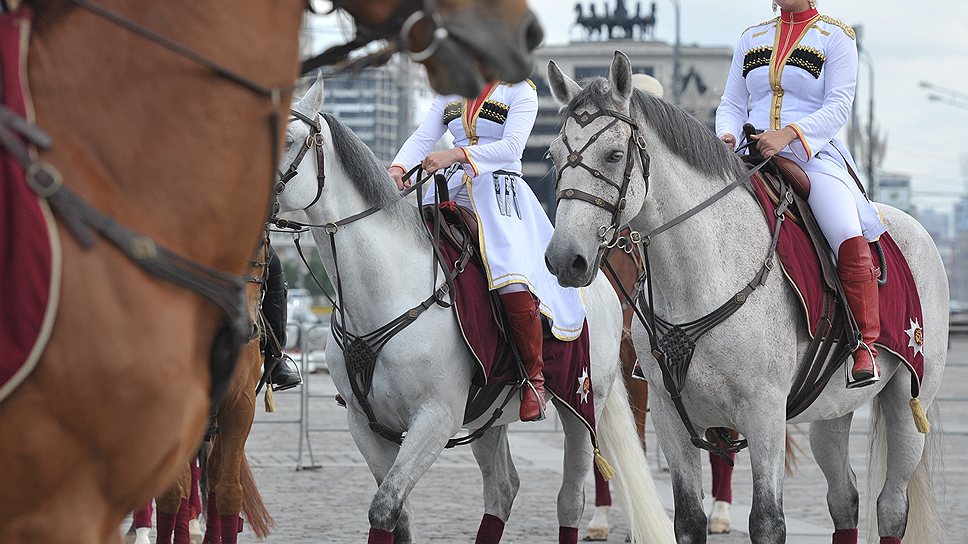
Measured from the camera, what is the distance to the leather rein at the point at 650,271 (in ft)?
19.6

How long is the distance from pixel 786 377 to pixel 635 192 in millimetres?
1180

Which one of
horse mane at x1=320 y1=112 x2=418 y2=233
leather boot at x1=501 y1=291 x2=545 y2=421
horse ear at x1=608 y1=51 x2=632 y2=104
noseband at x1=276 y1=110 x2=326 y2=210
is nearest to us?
horse ear at x1=608 y1=51 x2=632 y2=104

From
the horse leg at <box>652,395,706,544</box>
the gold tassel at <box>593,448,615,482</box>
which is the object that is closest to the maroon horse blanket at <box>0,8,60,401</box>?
the horse leg at <box>652,395,706,544</box>

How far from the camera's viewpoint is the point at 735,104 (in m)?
7.41

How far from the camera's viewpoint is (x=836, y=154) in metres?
7.02

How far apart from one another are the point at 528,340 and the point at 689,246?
1160 millimetres

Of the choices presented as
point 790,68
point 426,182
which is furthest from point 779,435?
point 426,182

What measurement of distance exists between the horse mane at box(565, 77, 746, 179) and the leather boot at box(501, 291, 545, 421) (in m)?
1.22

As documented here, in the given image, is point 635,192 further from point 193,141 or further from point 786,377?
point 193,141

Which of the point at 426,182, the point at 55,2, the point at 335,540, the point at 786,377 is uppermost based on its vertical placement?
the point at 55,2

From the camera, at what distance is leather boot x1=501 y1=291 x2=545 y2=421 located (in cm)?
697

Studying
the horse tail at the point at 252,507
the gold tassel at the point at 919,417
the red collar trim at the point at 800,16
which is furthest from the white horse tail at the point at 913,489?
the horse tail at the point at 252,507

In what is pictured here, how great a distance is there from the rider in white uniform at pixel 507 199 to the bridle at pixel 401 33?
3932 mm

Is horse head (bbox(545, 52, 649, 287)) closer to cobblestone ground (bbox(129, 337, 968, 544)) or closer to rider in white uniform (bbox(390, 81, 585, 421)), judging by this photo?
rider in white uniform (bbox(390, 81, 585, 421))
